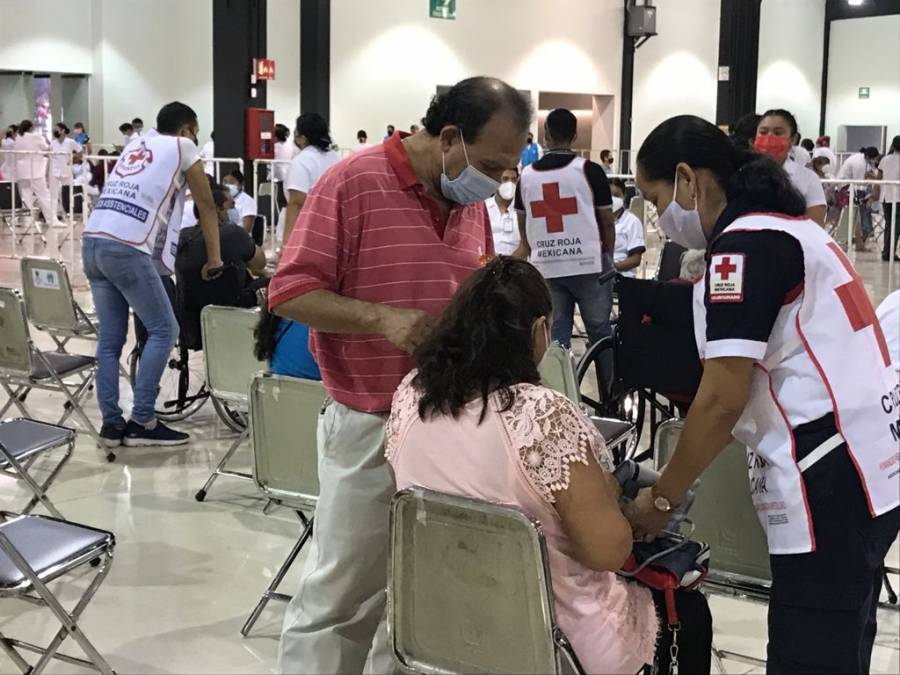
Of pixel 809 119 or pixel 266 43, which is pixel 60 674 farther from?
pixel 809 119

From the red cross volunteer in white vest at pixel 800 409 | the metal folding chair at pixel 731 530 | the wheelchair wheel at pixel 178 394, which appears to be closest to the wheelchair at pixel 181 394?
the wheelchair wheel at pixel 178 394

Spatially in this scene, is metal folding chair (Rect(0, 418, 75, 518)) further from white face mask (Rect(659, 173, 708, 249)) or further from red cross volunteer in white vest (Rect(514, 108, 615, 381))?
red cross volunteer in white vest (Rect(514, 108, 615, 381))

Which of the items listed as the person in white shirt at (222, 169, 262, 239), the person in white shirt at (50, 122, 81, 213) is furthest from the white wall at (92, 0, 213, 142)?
the person in white shirt at (222, 169, 262, 239)

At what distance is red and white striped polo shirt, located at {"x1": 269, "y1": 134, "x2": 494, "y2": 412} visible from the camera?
226 centimetres

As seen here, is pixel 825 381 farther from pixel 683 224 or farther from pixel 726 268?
pixel 683 224

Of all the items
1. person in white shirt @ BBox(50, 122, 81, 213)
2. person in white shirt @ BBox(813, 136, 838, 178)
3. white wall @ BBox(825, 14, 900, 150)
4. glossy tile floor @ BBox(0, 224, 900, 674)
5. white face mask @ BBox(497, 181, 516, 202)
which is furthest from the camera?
white wall @ BBox(825, 14, 900, 150)

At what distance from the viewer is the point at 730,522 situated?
2.62 m

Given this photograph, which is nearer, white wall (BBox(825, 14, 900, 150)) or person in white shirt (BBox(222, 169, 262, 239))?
person in white shirt (BBox(222, 169, 262, 239))

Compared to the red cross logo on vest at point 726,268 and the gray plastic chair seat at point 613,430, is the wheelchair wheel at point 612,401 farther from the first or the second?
the red cross logo on vest at point 726,268

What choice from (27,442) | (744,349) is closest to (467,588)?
(744,349)

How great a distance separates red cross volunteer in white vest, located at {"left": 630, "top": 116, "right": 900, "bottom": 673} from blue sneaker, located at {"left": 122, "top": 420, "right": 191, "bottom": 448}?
11.7ft

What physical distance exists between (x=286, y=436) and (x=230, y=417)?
87.7 inches

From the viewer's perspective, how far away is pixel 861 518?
76.1 inches

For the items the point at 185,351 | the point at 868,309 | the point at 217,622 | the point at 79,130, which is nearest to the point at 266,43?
the point at 79,130
